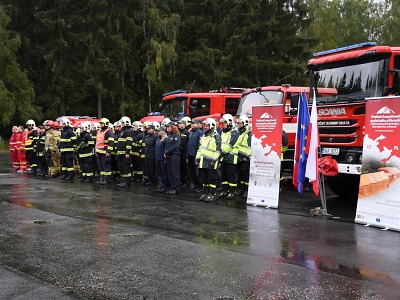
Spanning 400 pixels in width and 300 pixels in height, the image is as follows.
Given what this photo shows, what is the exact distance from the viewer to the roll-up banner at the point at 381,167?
332 inches

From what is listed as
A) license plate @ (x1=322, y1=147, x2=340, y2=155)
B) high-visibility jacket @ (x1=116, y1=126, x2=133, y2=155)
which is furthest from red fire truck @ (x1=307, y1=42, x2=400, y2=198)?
high-visibility jacket @ (x1=116, y1=126, x2=133, y2=155)

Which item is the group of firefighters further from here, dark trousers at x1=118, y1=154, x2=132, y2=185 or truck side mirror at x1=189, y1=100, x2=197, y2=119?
truck side mirror at x1=189, y1=100, x2=197, y2=119

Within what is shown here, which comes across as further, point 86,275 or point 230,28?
point 230,28

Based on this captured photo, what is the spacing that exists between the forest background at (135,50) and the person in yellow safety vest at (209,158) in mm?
22673

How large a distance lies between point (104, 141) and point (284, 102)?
5.65 meters

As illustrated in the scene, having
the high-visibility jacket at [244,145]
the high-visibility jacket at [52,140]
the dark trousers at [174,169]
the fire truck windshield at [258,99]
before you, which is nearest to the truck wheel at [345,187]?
the high-visibility jacket at [244,145]

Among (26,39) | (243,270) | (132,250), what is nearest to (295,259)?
(243,270)

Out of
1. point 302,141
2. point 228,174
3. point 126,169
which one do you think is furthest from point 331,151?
point 126,169

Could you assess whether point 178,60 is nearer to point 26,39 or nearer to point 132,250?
point 26,39

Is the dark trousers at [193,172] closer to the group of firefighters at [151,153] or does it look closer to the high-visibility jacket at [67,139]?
the group of firefighters at [151,153]

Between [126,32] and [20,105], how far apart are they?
→ 360 inches

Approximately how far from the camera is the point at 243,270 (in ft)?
19.7

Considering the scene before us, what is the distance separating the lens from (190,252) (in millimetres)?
6863

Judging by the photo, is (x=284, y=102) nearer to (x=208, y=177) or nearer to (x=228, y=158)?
(x=228, y=158)
